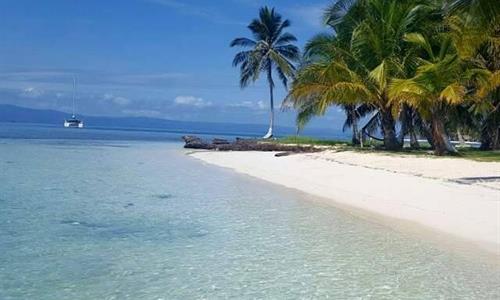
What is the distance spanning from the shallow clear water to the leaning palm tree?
31316mm

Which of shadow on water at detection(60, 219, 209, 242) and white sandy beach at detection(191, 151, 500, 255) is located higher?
white sandy beach at detection(191, 151, 500, 255)

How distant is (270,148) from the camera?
98.6 ft

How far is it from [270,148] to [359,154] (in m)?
9.32

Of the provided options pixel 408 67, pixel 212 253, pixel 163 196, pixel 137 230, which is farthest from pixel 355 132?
pixel 212 253

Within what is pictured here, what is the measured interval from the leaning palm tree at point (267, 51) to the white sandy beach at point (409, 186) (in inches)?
891

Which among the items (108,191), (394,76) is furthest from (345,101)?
(108,191)

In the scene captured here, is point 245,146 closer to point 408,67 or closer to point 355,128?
point 355,128

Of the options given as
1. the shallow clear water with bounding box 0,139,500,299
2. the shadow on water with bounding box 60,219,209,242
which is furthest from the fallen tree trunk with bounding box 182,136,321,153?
the shadow on water with bounding box 60,219,209,242

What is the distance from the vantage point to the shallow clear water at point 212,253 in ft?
17.9

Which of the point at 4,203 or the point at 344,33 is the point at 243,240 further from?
the point at 344,33

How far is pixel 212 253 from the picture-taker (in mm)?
7023

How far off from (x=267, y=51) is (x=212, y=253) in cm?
3746

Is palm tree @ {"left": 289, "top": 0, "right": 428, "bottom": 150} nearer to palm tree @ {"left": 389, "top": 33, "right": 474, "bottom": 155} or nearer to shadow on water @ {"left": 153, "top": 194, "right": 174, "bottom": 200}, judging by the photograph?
palm tree @ {"left": 389, "top": 33, "right": 474, "bottom": 155}

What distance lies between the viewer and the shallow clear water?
17.9 feet
